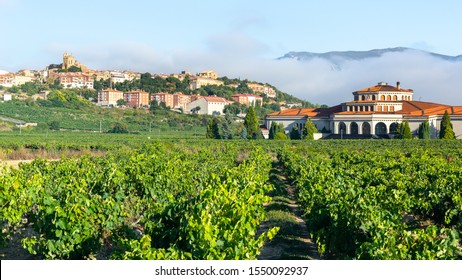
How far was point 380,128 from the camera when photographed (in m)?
82.1

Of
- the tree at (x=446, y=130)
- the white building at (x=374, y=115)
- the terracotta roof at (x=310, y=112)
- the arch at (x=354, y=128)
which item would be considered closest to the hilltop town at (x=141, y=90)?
the terracotta roof at (x=310, y=112)

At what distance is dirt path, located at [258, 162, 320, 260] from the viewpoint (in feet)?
46.2

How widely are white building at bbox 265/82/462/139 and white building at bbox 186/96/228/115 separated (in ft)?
166

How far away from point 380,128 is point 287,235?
68184 mm

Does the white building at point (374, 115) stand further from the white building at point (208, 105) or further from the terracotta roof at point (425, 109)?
the white building at point (208, 105)

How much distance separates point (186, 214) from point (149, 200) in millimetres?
5893

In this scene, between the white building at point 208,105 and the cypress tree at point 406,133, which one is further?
the white building at point 208,105

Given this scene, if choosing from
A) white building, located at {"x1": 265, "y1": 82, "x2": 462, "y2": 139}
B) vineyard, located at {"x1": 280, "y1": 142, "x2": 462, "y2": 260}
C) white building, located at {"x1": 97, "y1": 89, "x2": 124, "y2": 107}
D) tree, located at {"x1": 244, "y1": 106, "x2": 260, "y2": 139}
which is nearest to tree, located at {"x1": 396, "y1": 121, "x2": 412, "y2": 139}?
white building, located at {"x1": 265, "y1": 82, "x2": 462, "y2": 139}

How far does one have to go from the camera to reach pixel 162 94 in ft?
503

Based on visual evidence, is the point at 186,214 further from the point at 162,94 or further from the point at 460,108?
the point at 162,94

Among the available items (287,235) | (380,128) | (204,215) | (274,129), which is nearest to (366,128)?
(380,128)

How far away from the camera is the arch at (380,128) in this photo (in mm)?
81750

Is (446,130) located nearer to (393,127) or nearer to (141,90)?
(393,127)
